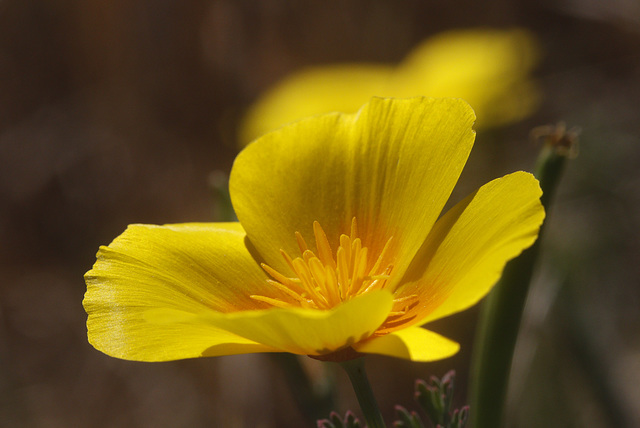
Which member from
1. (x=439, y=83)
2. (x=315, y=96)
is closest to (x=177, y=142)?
(x=315, y=96)

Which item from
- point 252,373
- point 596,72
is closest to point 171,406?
point 252,373

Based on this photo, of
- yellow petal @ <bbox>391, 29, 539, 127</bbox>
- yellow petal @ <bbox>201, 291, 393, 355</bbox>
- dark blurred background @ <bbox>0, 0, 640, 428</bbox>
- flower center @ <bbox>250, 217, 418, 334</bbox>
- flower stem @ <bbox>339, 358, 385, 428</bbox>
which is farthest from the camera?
dark blurred background @ <bbox>0, 0, 640, 428</bbox>

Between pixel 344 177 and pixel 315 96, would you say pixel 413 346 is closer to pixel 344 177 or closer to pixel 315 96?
pixel 344 177

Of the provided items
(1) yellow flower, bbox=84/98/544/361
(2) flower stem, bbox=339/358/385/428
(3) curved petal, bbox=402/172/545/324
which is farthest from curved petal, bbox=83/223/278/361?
(3) curved petal, bbox=402/172/545/324

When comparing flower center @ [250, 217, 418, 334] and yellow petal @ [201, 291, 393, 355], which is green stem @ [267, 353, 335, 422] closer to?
flower center @ [250, 217, 418, 334]

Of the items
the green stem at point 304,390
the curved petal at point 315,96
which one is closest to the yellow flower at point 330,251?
the green stem at point 304,390

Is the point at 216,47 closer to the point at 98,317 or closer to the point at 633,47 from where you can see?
the point at 633,47
